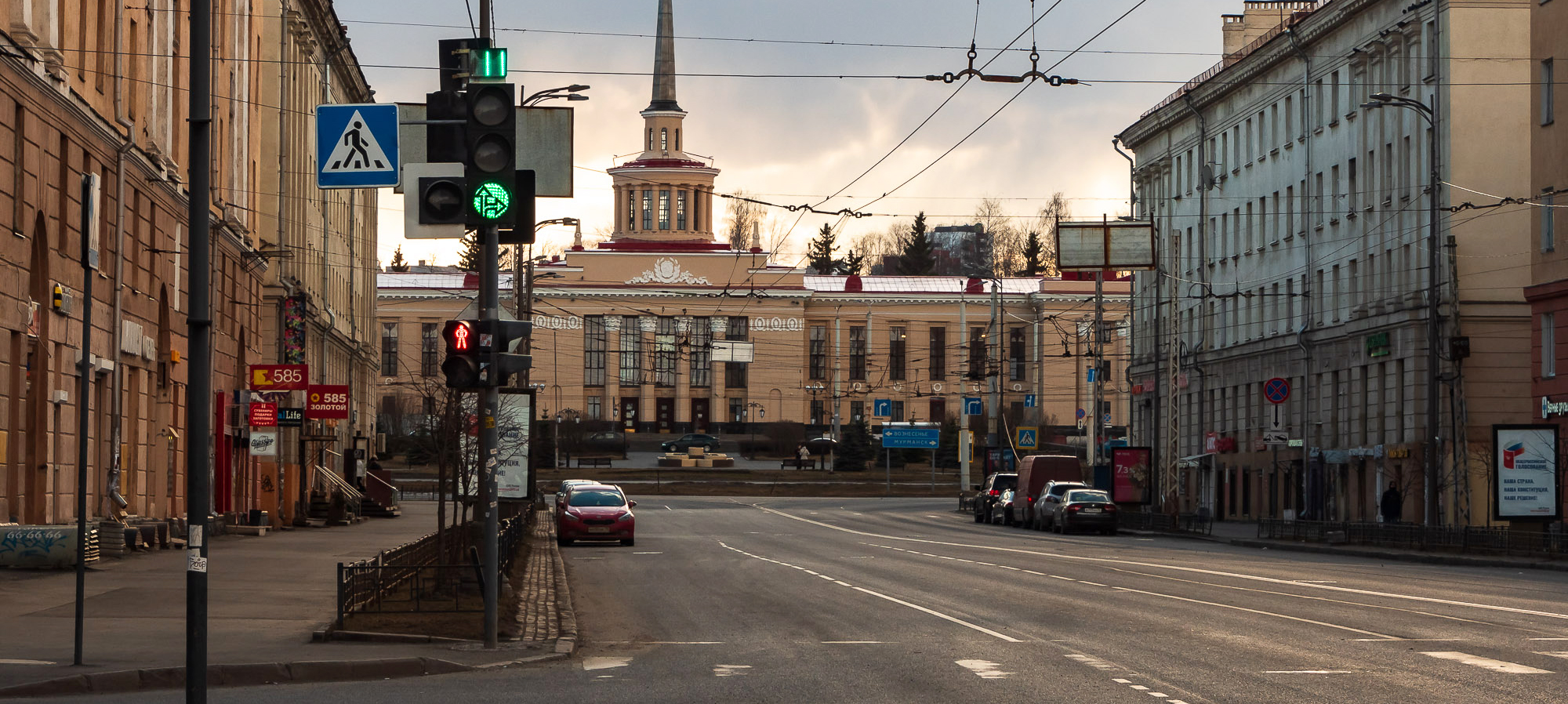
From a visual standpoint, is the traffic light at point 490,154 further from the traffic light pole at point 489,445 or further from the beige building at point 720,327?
the beige building at point 720,327

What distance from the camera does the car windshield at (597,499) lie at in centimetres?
4059

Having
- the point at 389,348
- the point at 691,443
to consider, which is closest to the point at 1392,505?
the point at 691,443

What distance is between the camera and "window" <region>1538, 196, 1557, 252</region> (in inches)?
1738

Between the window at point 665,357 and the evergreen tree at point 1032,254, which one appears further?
the evergreen tree at point 1032,254

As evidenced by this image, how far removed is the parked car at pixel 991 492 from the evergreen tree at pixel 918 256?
96.3 m

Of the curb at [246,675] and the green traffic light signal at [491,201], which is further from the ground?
the green traffic light signal at [491,201]

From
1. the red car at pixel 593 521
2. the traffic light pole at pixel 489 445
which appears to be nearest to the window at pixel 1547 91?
the red car at pixel 593 521

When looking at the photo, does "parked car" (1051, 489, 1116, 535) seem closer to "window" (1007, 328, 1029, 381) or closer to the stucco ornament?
the stucco ornament

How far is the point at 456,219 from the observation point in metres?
Result: 15.0

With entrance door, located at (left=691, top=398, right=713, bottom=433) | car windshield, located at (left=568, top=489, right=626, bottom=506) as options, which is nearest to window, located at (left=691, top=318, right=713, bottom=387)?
entrance door, located at (left=691, top=398, right=713, bottom=433)

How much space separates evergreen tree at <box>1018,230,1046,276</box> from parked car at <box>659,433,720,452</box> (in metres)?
40.8

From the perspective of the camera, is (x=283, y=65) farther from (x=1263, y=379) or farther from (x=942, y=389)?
(x=942, y=389)

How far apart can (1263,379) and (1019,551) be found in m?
32.3

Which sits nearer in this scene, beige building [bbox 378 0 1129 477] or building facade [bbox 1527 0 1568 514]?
building facade [bbox 1527 0 1568 514]
